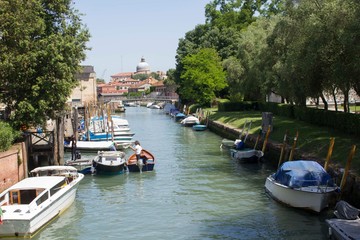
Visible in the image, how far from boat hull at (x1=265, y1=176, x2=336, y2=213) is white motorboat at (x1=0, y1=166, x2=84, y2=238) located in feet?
30.7

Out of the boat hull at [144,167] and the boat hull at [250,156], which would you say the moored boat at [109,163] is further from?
the boat hull at [250,156]

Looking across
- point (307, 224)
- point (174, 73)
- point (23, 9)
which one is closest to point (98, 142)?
point (23, 9)

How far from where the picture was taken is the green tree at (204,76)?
239 feet

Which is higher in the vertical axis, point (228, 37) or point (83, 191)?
point (228, 37)

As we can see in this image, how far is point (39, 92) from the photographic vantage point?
25312 mm

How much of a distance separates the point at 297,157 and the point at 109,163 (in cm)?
1118

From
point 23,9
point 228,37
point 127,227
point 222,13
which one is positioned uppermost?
point 222,13

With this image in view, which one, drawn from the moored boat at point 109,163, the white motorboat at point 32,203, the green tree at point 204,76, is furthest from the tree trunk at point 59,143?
the green tree at point 204,76

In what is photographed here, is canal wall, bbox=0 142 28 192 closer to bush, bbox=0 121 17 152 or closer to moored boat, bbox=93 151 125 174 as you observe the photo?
bush, bbox=0 121 17 152

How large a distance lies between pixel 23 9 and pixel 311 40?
15752 millimetres

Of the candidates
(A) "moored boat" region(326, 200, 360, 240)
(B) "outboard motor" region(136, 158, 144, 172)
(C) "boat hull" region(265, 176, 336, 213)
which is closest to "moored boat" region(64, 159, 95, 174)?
(B) "outboard motor" region(136, 158, 144, 172)

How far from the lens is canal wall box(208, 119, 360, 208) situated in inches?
762

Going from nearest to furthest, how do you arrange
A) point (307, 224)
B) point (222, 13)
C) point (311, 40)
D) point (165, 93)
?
point (307, 224) < point (311, 40) < point (222, 13) < point (165, 93)

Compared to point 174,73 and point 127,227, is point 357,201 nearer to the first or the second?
point 127,227
